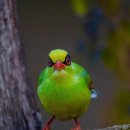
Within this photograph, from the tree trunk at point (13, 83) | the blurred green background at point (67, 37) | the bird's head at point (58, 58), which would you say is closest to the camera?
the bird's head at point (58, 58)

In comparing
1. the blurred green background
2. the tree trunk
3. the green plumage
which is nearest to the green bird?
the green plumage

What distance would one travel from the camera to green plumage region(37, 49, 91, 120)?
159 inches

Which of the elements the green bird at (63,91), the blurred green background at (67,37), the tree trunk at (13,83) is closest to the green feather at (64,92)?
the green bird at (63,91)

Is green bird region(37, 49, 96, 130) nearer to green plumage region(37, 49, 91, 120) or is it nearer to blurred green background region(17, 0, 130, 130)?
green plumage region(37, 49, 91, 120)

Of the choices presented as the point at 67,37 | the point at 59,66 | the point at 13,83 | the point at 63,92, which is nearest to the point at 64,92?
the point at 63,92

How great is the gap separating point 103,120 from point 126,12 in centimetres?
66

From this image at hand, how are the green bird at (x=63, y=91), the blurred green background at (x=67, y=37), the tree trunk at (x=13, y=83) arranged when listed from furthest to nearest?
1. the blurred green background at (x=67, y=37)
2. the tree trunk at (x=13, y=83)
3. the green bird at (x=63, y=91)

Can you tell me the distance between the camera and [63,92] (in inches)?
159

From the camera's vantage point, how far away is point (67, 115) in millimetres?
4156

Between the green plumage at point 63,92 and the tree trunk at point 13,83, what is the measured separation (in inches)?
11.8

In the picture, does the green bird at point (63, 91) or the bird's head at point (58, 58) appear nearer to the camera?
the bird's head at point (58, 58)

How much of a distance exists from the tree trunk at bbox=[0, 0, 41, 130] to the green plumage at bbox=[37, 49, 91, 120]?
300 millimetres

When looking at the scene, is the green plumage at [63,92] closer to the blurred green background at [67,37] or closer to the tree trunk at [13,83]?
the tree trunk at [13,83]

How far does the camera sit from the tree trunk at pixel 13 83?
4.37 m
